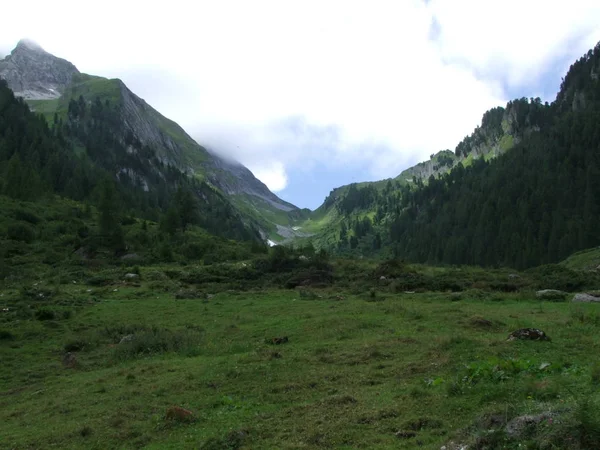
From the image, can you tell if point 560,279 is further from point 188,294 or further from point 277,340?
point 188,294

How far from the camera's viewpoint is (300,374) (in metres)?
18.7

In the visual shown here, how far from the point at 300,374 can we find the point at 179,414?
5172 mm

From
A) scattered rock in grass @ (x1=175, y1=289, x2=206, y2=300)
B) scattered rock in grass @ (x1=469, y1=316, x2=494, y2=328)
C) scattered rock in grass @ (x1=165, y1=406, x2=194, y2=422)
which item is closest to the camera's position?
scattered rock in grass @ (x1=165, y1=406, x2=194, y2=422)

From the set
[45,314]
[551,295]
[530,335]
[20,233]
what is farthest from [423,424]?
[20,233]

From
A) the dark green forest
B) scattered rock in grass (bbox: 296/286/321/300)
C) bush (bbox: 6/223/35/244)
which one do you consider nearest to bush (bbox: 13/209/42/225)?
bush (bbox: 6/223/35/244)

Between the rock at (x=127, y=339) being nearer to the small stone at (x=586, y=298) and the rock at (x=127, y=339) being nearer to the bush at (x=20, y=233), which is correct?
the small stone at (x=586, y=298)

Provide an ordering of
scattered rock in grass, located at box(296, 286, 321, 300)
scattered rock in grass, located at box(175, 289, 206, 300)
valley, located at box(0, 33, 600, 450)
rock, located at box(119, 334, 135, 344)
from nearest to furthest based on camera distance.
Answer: valley, located at box(0, 33, 600, 450) → rock, located at box(119, 334, 135, 344) → scattered rock in grass, located at box(296, 286, 321, 300) → scattered rock in grass, located at box(175, 289, 206, 300)

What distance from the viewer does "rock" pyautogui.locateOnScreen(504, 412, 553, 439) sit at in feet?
29.6

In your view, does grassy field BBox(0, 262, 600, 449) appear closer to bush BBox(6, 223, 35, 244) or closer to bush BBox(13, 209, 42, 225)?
bush BBox(6, 223, 35, 244)

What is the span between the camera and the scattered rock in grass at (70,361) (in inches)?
980

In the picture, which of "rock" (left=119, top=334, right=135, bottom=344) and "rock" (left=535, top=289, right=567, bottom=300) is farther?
"rock" (left=535, top=289, right=567, bottom=300)

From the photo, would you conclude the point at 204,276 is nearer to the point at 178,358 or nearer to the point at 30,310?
the point at 30,310

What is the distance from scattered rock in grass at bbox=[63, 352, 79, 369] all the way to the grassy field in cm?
26

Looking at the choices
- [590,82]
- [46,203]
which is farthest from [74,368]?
[590,82]
